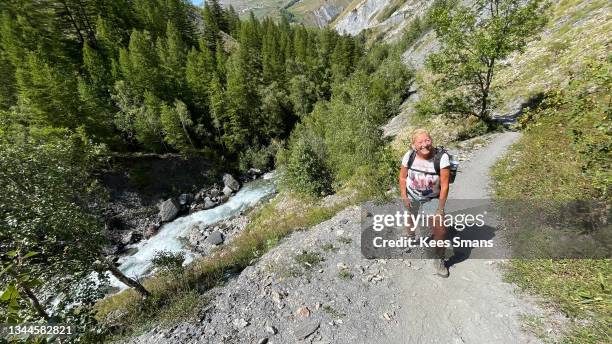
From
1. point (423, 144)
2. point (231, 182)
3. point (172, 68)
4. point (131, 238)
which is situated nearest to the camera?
point (423, 144)

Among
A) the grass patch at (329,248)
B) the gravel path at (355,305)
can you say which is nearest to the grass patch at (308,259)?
the gravel path at (355,305)

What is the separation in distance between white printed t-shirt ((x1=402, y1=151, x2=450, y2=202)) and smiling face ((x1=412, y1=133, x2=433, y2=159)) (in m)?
0.16

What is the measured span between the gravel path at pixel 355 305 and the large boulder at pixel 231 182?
27.9 metres

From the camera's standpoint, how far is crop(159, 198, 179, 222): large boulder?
3091 centimetres

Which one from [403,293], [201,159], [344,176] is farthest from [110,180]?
[403,293]

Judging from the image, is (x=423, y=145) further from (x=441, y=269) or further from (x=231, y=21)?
(x=231, y=21)

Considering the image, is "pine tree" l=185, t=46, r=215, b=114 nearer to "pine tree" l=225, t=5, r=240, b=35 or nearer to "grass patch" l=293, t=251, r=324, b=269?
"grass patch" l=293, t=251, r=324, b=269

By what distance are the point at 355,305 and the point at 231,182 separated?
31.5 meters

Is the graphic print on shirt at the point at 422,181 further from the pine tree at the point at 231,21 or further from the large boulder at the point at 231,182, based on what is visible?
the pine tree at the point at 231,21

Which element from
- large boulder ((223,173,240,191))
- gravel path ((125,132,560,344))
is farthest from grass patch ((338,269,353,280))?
large boulder ((223,173,240,191))

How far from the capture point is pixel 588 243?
21.7 feet

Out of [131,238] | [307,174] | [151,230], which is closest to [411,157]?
[307,174]

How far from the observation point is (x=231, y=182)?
36.5 meters

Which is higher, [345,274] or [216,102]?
[216,102]
